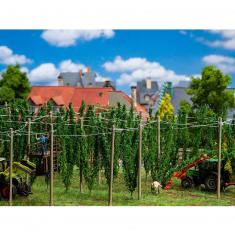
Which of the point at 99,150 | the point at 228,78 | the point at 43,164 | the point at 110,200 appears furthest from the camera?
the point at 228,78

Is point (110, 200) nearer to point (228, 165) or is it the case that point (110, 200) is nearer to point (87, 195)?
point (87, 195)

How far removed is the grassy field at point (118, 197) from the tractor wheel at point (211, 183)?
22cm

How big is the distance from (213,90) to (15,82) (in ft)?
34.7

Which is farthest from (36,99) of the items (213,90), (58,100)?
(213,90)

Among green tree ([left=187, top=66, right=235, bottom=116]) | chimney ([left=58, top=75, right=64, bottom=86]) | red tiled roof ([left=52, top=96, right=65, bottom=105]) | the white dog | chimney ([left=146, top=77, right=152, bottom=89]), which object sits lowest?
the white dog

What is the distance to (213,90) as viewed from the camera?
76.9ft

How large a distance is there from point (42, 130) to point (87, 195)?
3.68 m

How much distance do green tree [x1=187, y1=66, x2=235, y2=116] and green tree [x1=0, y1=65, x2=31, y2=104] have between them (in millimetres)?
9236

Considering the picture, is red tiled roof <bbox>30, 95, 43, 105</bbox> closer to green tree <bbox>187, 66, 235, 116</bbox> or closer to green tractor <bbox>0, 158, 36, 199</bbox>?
Answer: green tree <bbox>187, 66, 235, 116</bbox>

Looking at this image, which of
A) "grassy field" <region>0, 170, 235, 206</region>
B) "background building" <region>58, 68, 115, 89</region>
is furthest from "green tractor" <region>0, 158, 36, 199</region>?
"background building" <region>58, 68, 115, 89</region>

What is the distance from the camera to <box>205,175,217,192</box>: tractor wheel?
43.9 ft

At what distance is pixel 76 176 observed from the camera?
1451 centimetres

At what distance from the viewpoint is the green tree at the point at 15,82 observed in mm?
26780
